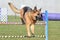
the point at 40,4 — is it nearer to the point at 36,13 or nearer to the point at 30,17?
the point at 30,17

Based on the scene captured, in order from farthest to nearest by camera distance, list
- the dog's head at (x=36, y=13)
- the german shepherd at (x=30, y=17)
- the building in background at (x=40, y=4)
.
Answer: the building in background at (x=40, y=4)
the german shepherd at (x=30, y=17)
the dog's head at (x=36, y=13)

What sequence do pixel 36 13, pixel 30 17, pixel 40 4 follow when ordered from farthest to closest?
pixel 40 4, pixel 30 17, pixel 36 13

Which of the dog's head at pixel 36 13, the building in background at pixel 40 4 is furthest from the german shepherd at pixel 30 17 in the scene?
the building in background at pixel 40 4

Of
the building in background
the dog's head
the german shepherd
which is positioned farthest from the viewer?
the building in background

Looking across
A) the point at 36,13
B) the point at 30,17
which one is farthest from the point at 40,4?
the point at 36,13

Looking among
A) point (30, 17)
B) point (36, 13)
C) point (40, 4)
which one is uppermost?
point (36, 13)

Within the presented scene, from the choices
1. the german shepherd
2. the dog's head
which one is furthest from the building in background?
the dog's head

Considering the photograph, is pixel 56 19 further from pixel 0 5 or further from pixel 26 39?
pixel 26 39

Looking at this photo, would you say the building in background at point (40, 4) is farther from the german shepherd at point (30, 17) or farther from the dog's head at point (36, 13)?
the dog's head at point (36, 13)

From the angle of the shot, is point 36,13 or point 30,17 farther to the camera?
point 30,17

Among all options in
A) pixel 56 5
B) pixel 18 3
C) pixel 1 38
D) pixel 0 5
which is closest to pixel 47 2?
pixel 56 5

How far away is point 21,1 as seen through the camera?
23516 millimetres

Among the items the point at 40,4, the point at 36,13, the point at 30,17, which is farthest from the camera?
the point at 40,4

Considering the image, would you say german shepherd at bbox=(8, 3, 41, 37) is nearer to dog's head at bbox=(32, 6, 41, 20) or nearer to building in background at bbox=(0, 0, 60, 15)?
dog's head at bbox=(32, 6, 41, 20)
